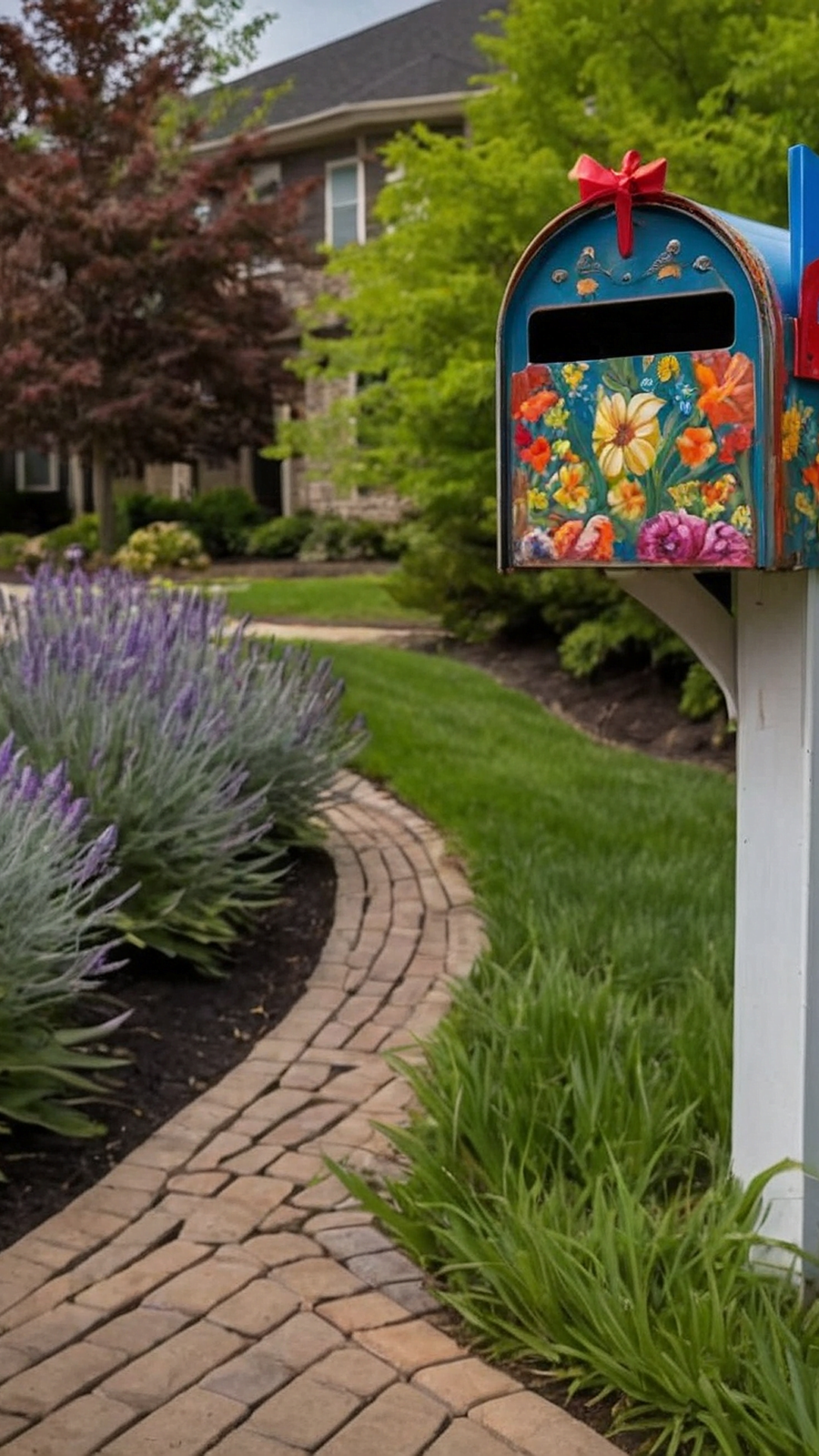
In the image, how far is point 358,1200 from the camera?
10.5 feet

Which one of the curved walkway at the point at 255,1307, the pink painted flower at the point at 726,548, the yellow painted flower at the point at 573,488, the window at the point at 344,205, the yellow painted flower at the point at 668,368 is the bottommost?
the curved walkway at the point at 255,1307

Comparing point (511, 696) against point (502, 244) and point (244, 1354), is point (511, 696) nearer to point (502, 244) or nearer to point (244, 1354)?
point (502, 244)

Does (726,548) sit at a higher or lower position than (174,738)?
higher

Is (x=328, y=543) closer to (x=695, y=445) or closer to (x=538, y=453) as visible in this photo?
(x=538, y=453)

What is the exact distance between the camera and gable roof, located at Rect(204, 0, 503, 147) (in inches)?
904

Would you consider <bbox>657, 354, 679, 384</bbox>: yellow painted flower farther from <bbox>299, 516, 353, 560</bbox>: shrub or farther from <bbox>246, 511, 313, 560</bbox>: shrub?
<bbox>246, 511, 313, 560</bbox>: shrub

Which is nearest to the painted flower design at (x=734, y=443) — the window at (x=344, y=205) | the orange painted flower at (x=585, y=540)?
the orange painted flower at (x=585, y=540)

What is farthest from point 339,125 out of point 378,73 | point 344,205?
point 378,73

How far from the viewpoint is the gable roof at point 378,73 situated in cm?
2297

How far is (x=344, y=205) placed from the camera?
24.5 meters

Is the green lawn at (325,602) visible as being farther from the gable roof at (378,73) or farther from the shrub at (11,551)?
the gable roof at (378,73)

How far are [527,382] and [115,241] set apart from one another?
1234cm

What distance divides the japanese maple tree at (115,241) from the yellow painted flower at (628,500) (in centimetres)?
1203

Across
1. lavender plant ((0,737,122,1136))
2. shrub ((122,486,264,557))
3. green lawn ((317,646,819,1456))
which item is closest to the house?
shrub ((122,486,264,557))
